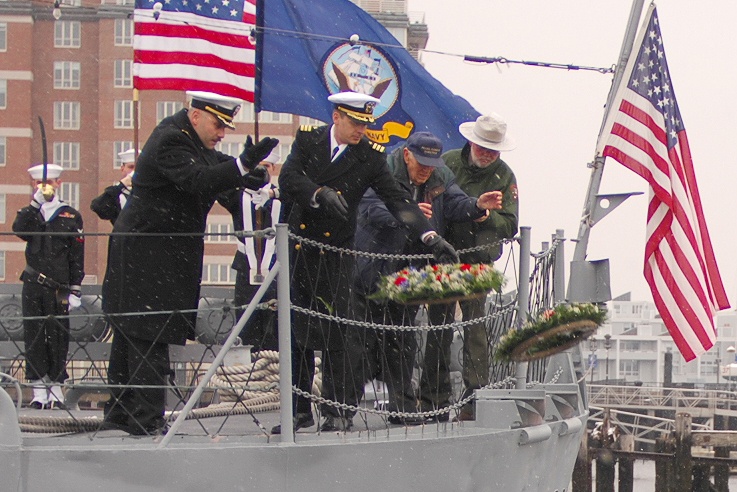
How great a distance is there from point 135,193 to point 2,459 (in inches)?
53.9

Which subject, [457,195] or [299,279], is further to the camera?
[457,195]

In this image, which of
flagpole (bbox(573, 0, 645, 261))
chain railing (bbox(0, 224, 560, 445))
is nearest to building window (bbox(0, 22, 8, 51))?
chain railing (bbox(0, 224, 560, 445))

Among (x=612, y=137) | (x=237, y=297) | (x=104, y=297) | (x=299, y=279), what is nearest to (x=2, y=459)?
(x=104, y=297)

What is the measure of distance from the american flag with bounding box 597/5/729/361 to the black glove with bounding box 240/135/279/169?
4.29 m

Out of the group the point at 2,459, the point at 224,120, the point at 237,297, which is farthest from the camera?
the point at 237,297

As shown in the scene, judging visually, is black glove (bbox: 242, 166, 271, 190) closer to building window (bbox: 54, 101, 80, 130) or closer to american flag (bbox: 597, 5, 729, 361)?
american flag (bbox: 597, 5, 729, 361)

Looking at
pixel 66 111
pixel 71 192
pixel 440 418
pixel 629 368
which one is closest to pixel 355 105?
pixel 440 418

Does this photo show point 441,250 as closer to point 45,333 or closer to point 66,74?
point 45,333

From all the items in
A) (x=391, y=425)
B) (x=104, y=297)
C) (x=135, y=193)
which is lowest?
(x=391, y=425)

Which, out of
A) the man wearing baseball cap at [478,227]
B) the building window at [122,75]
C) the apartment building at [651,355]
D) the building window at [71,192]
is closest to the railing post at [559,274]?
the man wearing baseball cap at [478,227]

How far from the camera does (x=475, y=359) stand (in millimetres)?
7527

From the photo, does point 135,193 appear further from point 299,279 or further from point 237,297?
point 237,297

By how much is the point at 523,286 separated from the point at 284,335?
207 cm

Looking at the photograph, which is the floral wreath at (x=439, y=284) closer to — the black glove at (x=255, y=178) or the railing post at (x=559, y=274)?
the black glove at (x=255, y=178)
